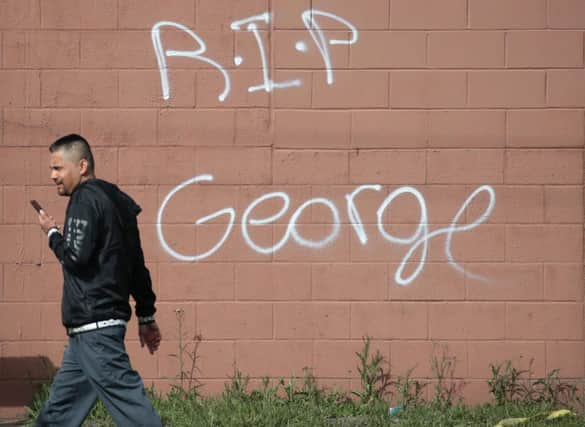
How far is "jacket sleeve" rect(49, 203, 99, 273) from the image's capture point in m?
4.90

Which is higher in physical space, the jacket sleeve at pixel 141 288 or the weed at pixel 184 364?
the jacket sleeve at pixel 141 288

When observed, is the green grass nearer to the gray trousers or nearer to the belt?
the gray trousers

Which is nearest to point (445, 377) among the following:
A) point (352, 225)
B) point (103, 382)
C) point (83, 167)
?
point (352, 225)

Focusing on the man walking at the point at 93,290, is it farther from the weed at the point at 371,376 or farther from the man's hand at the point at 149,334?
the weed at the point at 371,376

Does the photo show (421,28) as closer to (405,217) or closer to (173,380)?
(405,217)

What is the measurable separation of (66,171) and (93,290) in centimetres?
63

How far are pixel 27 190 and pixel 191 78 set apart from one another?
1282 millimetres

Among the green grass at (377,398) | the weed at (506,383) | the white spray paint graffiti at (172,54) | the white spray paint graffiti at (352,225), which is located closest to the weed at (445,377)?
the green grass at (377,398)

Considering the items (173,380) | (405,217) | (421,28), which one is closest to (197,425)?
(173,380)

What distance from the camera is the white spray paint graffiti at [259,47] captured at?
680 centimetres

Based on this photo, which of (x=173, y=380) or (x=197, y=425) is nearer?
(x=197, y=425)

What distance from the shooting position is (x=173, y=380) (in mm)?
6809

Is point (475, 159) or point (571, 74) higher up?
point (571, 74)

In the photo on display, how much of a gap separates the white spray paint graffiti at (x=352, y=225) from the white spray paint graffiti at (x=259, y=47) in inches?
26.5
